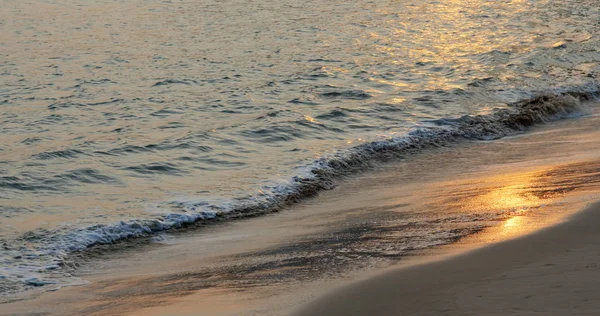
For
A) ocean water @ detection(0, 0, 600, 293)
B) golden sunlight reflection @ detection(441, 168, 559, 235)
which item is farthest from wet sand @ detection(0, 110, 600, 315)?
ocean water @ detection(0, 0, 600, 293)

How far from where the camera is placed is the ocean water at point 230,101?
8383 millimetres

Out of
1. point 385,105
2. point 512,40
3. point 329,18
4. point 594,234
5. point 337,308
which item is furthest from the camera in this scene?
point 329,18

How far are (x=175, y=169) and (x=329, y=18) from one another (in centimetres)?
1396

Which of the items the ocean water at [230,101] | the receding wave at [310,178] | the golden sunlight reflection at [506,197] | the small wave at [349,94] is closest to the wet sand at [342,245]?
the golden sunlight reflection at [506,197]

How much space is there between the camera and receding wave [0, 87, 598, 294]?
7.02m

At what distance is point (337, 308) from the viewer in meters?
4.95

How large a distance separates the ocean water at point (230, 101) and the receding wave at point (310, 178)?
25mm

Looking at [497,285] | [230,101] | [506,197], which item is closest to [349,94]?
[230,101]

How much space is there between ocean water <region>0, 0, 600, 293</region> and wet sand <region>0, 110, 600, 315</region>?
50 centimetres

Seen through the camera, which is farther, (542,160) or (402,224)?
(542,160)

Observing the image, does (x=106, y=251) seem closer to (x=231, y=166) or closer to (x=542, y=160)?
(x=231, y=166)

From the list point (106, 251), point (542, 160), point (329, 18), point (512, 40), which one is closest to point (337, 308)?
point (106, 251)

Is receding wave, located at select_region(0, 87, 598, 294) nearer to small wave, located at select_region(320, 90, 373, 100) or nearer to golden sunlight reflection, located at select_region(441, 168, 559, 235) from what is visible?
golden sunlight reflection, located at select_region(441, 168, 559, 235)

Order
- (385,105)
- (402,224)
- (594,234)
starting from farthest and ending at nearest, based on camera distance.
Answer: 1. (385,105)
2. (402,224)
3. (594,234)
